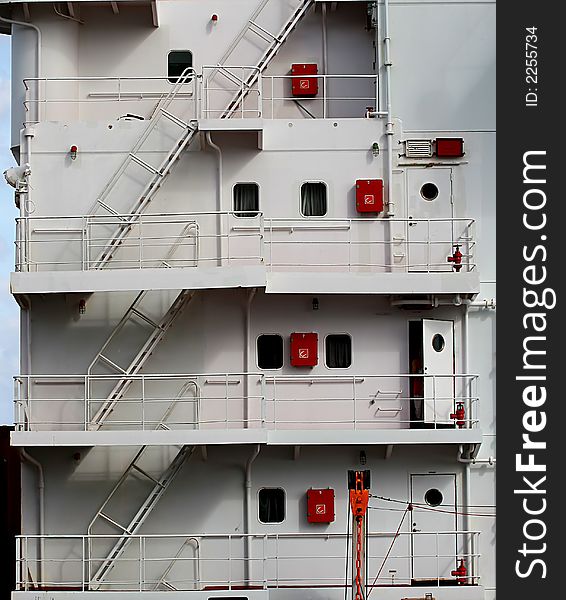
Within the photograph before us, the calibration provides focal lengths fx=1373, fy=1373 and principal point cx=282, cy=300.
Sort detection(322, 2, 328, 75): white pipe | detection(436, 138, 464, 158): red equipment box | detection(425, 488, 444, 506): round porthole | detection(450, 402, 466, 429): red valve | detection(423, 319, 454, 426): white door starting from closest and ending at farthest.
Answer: detection(450, 402, 466, 429): red valve → detection(423, 319, 454, 426): white door → detection(425, 488, 444, 506): round porthole → detection(436, 138, 464, 158): red equipment box → detection(322, 2, 328, 75): white pipe

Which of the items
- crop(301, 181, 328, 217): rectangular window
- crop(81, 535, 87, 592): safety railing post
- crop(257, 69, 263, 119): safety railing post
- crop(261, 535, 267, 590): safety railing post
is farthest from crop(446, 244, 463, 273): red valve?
crop(81, 535, 87, 592): safety railing post

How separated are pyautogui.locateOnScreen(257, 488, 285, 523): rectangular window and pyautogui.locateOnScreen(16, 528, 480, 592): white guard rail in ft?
0.85

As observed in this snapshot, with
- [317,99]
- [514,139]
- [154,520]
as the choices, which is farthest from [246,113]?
[154,520]

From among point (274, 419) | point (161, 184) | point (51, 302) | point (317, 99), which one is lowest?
point (274, 419)

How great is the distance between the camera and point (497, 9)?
20297 millimetres

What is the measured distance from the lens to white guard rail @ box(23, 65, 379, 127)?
2172 cm

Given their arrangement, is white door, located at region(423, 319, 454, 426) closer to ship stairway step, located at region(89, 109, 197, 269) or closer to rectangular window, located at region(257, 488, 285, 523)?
rectangular window, located at region(257, 488, 285, 523)

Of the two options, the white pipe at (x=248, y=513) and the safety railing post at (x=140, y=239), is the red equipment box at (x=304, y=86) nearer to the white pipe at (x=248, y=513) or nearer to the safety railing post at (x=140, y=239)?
the safety railing post at (x=140, y=239)

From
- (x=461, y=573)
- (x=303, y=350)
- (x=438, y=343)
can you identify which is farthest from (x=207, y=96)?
(x=461, y=573)

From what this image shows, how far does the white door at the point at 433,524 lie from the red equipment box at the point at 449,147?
196 inches

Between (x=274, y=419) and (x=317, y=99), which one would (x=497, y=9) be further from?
(x=274, y=419)

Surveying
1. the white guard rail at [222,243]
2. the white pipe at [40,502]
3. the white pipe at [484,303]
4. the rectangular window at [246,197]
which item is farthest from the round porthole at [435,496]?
the white pipe at [40,502]

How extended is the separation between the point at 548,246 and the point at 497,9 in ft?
12.4

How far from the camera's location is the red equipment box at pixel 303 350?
68.6 ft
